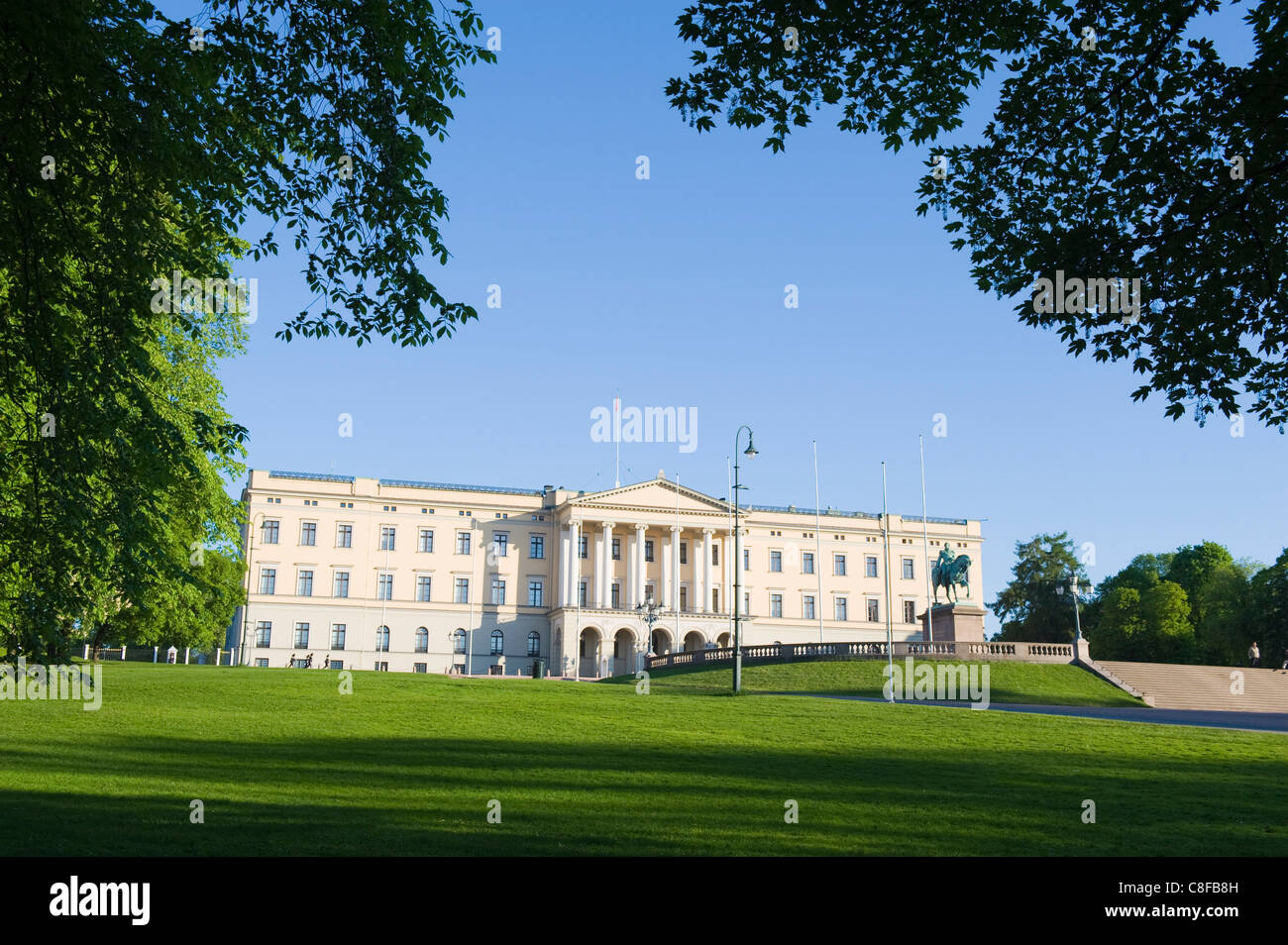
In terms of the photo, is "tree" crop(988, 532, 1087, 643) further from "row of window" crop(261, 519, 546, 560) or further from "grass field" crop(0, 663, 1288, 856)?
"grass field" crop(0, 663, 1288, 856)

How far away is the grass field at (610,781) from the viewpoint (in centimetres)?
1025

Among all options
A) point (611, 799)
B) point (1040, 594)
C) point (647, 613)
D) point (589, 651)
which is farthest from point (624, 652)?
point (611, 799)

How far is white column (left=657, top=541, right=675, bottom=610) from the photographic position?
8706 centimetres

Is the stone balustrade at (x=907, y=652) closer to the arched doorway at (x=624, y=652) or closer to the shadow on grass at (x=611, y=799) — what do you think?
the arched doorway at (x=624, y=652)

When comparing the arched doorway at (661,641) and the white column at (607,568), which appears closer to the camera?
the white column at (607,568)

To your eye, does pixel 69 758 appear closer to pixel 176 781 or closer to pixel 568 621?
pixel 176 781

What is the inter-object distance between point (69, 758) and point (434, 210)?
9.45 meters

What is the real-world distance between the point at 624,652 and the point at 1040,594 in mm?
36545

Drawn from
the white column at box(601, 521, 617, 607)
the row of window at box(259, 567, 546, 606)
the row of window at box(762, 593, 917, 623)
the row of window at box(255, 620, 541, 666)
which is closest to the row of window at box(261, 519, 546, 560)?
the row of window at box(259, 567, 546, 606)

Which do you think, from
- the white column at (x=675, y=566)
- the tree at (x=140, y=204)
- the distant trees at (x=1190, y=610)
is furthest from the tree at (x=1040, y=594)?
the tree at (x=140, y=204)

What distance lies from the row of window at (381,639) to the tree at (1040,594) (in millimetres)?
42044

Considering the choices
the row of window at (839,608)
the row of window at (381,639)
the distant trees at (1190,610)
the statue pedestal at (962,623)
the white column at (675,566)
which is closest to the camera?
the statue pedestal at (962,623)

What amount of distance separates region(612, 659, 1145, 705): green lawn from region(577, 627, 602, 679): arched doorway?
3182cm

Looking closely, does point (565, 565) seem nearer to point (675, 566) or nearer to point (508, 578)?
point (508, 578)
